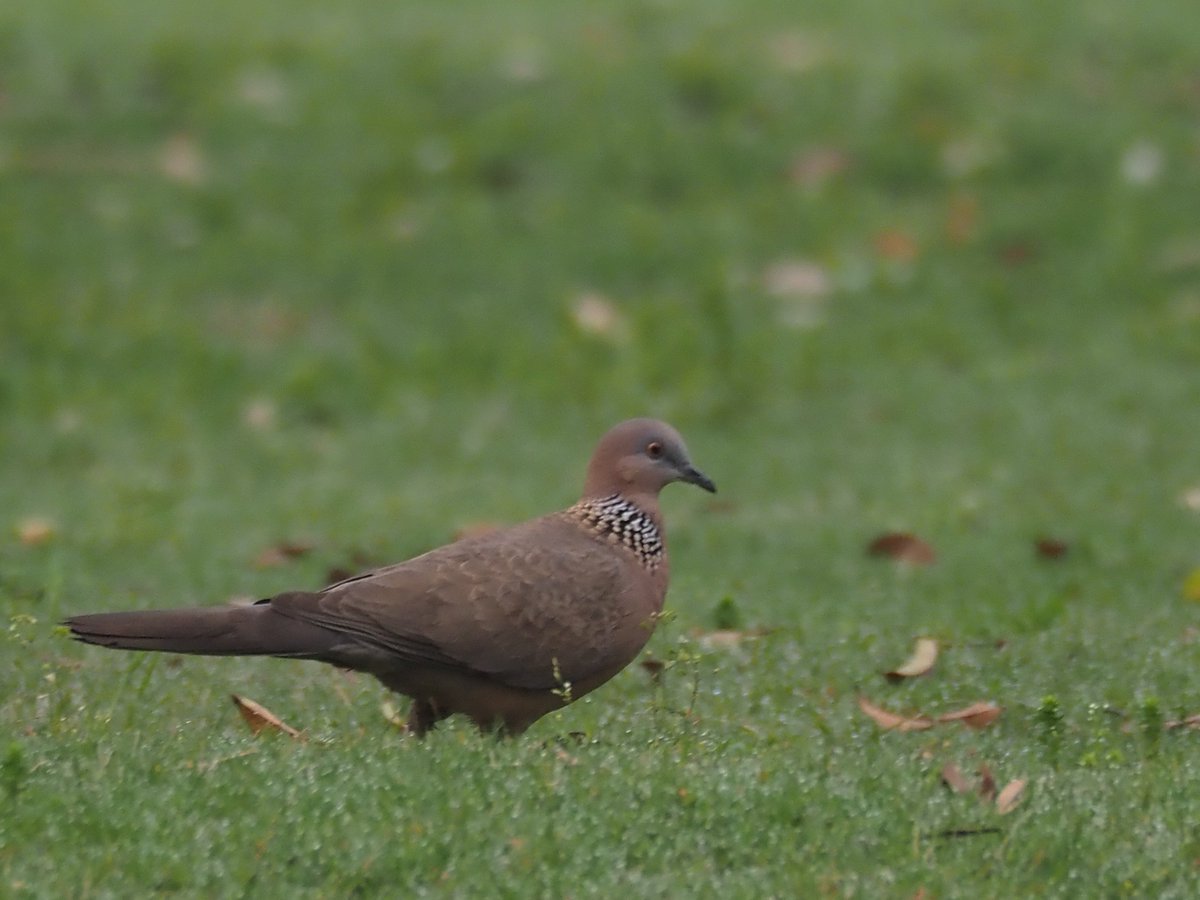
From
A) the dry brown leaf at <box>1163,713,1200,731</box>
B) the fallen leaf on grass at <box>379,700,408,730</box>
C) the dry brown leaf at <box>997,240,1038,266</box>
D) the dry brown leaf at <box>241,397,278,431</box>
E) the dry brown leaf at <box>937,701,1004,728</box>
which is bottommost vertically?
→ the dry brown leaf at <box>241,397,278,431</box>

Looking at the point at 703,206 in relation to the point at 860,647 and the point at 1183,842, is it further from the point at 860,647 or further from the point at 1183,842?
the point at 1183,842

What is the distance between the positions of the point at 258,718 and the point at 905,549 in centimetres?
375

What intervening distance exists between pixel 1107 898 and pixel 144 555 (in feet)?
17.2

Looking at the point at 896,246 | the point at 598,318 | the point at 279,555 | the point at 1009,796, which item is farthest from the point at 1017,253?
the point at 1009,796

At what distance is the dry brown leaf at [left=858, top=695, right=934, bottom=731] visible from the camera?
232 inches

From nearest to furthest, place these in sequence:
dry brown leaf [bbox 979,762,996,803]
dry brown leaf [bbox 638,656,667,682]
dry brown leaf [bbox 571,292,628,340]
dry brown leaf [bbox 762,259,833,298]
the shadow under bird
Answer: dry brown leaf [bbox 979,762,996,803] → the shadow under bird → dry brown leaf [bbox 638,656,667,682] → dry brown leaf [bbox 571,292,628,340] → dry brown leaf [bbox 762,259,833,298]

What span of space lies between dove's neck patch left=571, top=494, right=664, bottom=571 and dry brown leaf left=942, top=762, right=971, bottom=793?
4.12 ft

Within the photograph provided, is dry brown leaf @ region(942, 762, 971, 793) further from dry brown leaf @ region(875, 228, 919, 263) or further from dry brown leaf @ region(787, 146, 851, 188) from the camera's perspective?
dry brown leaf @ region(787, 146, 851, 188)

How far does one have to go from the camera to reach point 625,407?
37.3 feet

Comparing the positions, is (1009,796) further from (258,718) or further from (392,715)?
(258,718)

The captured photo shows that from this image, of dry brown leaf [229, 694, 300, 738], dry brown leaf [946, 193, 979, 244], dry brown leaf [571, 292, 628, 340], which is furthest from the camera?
dry brown leaf [946, 193, 979, 244]

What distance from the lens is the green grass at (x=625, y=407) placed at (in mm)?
4531

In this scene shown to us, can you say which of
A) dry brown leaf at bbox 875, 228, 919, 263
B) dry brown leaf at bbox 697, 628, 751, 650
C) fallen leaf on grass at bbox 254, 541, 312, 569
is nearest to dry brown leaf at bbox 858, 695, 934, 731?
dry brown leaf at bbox 697, 628, 751, 650

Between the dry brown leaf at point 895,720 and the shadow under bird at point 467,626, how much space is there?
74cm
